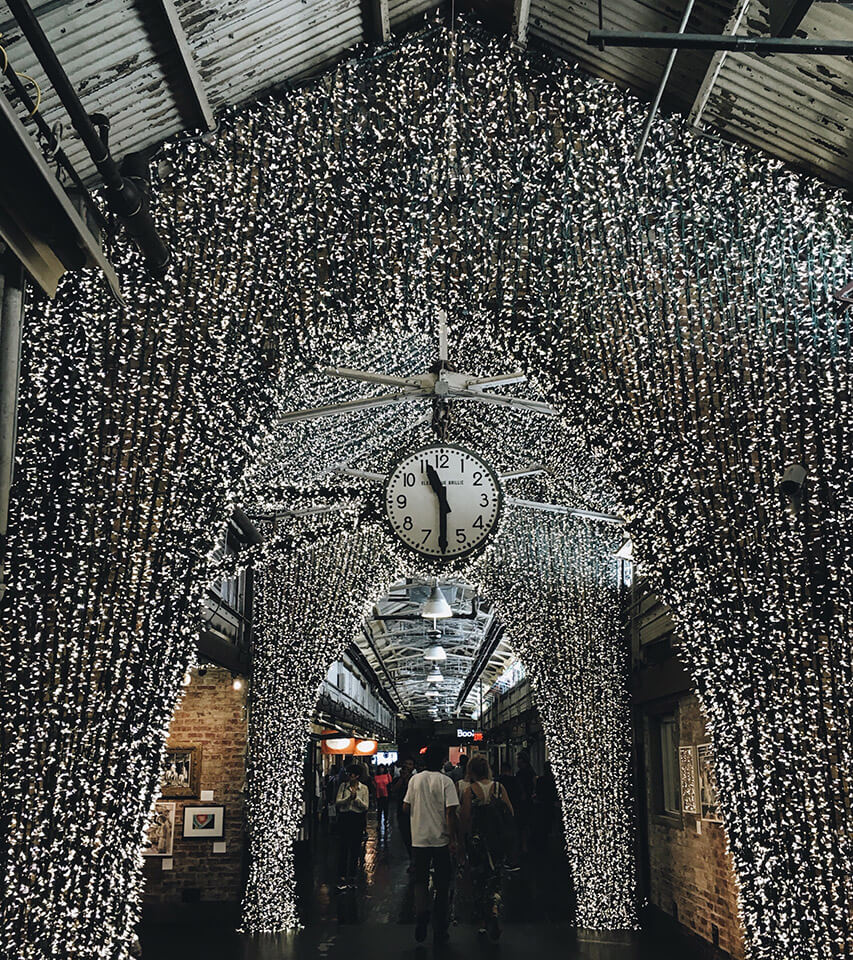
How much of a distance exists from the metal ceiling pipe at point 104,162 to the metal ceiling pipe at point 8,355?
1.61ft

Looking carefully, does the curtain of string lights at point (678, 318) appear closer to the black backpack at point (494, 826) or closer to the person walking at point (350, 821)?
the black backpack at point (494, 826)

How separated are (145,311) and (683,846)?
7.14 meters

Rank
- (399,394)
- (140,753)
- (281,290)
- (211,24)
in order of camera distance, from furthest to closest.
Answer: (399,394) < (281,290) < (211,24) < (140,753)

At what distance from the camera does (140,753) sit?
4031 millimetres

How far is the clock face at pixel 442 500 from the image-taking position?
17.1ft

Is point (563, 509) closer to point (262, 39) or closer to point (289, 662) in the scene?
point (289, 662)

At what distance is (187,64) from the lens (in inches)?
172

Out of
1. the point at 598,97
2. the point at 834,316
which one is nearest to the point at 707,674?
the point at 834,316

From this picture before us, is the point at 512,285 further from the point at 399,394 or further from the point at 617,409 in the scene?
the point at 399,394

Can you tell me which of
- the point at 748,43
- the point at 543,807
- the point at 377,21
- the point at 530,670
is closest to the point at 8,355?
the point at 377,21

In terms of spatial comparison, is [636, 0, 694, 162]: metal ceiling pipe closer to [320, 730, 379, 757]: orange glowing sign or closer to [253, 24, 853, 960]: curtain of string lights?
[253, 24, 853, 960]: curtain of string lights

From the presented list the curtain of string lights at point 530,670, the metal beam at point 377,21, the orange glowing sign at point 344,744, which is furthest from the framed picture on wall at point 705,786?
the orange glowing sign at point 344,744

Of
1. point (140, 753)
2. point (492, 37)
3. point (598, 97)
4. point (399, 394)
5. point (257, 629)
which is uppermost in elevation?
point (492, 37)

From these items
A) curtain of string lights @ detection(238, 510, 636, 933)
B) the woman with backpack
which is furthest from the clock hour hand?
the woman with backpack
